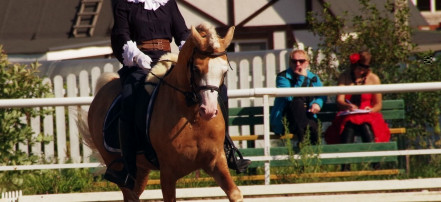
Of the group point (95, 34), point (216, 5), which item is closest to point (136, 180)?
point (216, 5)

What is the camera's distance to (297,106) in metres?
11.3

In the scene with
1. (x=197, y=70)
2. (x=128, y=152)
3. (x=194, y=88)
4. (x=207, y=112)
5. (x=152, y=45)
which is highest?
(x=152, y=45)

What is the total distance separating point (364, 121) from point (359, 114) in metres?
0.11

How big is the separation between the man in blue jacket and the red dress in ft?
1.00

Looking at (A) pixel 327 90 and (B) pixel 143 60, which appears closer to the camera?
(B) pixel 143 60

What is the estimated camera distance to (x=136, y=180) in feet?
29.5

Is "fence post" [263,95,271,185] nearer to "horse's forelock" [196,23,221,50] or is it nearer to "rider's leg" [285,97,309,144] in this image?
"rider's leg" [285,97,309,144]

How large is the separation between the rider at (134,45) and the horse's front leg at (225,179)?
2.10 ft

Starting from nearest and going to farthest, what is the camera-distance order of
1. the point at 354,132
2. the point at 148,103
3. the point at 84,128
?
the point at 148,103 → the point at 84,128 → the point at 354,132

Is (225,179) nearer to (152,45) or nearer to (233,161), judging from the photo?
(233,161)

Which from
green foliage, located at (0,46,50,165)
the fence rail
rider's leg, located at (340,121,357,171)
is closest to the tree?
rider's leg, located at (340,121,357,171)

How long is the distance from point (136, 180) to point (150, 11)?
1.59 meters

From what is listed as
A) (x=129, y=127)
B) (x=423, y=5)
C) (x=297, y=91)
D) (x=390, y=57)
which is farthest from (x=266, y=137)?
(x=423, y=5)

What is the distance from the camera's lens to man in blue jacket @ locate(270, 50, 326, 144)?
36.9ft
